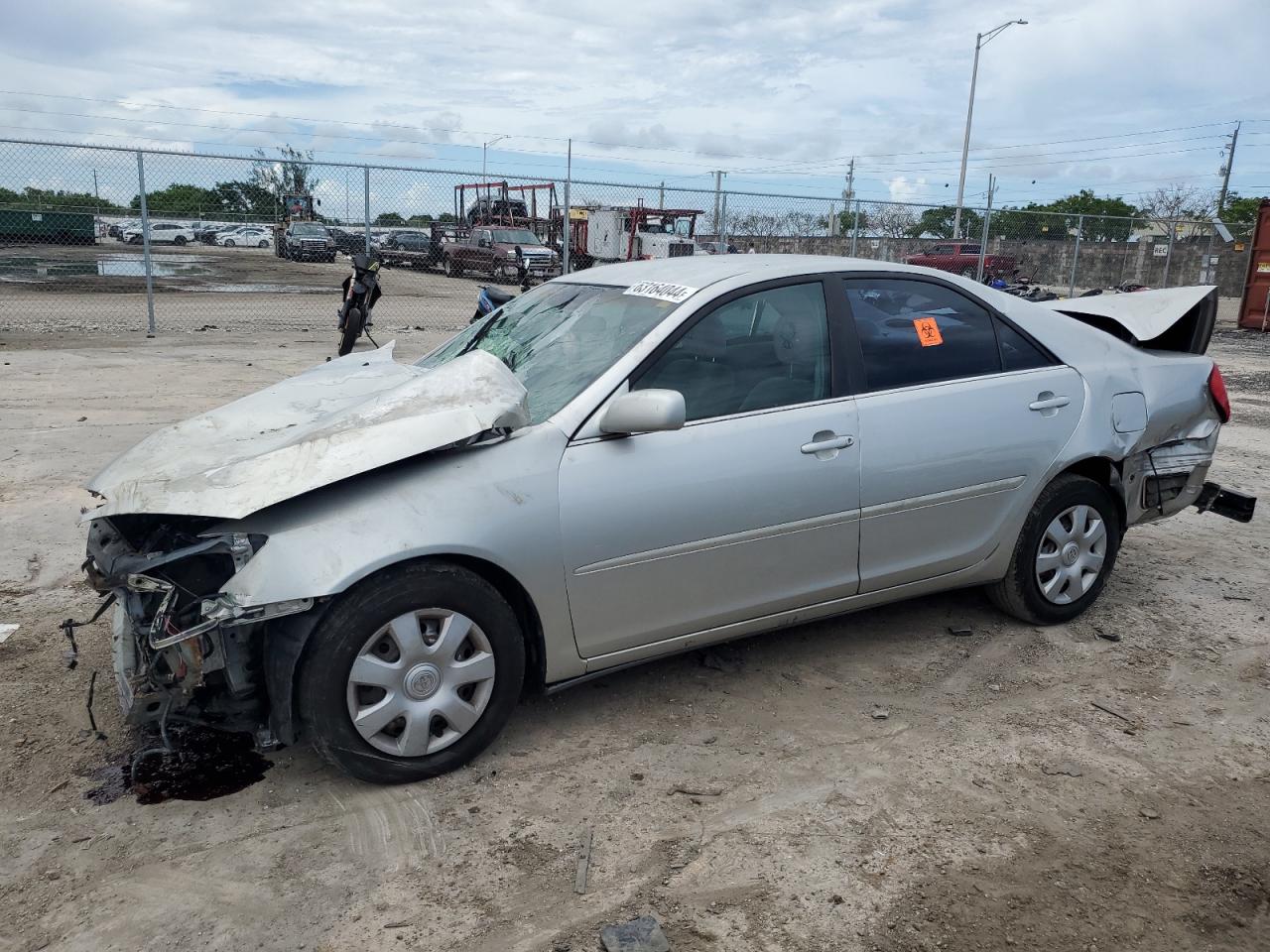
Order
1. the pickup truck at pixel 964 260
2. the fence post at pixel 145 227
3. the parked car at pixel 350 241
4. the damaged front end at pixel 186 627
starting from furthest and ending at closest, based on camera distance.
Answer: the pickup truck at pixel 964 260, the parked car at pixel 350 241, the fence post at pixel 145 227, the damaged front end at pixel 186 627

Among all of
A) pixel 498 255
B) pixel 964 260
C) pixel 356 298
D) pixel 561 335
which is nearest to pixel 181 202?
pixel 356 298

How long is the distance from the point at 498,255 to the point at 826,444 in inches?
885

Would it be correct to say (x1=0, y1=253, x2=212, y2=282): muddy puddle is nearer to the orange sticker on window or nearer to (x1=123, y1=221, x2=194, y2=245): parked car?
(x1=123, y1=221, x2=194, y2=245): parked car

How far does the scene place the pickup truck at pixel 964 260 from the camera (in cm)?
2706

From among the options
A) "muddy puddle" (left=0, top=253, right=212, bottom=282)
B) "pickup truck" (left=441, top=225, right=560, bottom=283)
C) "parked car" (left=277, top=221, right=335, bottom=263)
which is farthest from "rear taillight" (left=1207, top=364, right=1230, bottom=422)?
"parked car" (left=277, top=221, right=335, bottom=263)

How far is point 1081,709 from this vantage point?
387 centimetres

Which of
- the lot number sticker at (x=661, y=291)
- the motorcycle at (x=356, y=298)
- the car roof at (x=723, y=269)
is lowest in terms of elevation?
the motorcycle at (x=356, y=298)

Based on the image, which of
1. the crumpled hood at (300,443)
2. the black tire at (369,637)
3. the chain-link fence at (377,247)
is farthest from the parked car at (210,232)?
the black tire at (369,637)

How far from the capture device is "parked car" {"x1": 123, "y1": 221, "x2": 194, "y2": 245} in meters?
16.7

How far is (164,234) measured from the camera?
23312mm

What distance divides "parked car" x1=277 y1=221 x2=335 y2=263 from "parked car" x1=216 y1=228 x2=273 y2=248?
0.41 m

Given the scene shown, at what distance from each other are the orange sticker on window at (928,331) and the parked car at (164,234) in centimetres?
1475

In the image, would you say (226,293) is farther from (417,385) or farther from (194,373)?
(417,385)

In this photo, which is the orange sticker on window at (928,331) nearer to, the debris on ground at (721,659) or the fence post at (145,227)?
the debris on ground at (721,659)
